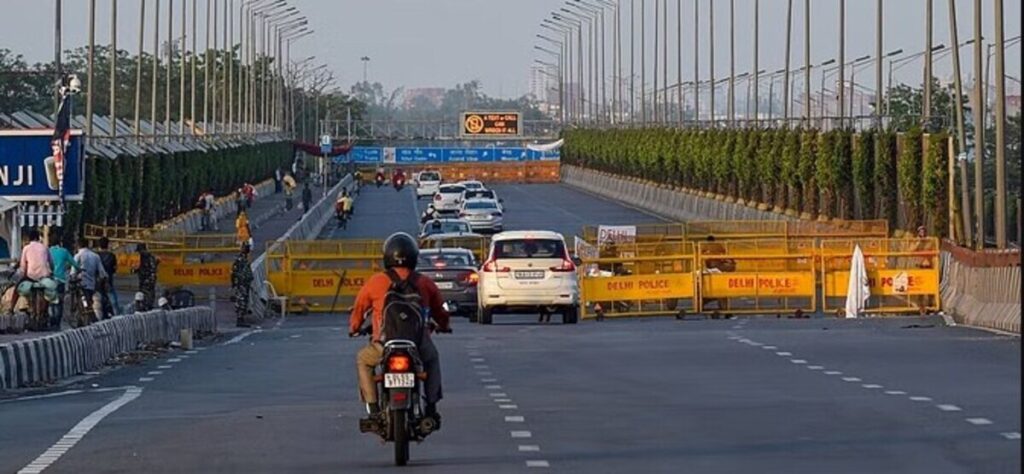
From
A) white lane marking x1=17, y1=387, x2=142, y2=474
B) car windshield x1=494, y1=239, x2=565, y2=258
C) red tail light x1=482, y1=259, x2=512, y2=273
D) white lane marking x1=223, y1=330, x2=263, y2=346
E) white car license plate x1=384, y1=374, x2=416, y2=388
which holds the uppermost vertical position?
car windshield x1=494, y1=239, x2=565, y2=258

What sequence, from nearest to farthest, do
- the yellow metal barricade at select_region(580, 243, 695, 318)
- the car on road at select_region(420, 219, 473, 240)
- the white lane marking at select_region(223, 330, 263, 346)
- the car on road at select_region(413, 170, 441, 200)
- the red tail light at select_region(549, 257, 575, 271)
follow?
1. the white lane marking at select_region(223, 330, 263, 346)
2. the red tail light at select_region(549, 257, 575, 271)
3. the yellow metal barricade at select_region(580, 243, 695, 318)
4. the car on road at select_region(420, 219, 473, 240)
5. the car on road at select_region(413, 170, 441, 200)

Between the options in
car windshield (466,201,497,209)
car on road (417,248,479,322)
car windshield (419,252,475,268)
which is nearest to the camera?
car on road (417,248,479,322)

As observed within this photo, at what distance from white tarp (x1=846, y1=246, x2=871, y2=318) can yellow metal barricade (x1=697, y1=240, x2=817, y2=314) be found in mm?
1717

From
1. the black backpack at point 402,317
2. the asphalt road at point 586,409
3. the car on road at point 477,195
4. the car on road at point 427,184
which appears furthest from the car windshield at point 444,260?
the car on road at point 427,184

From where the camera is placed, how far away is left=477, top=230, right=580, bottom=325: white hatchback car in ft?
138

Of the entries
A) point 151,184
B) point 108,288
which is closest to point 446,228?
point 151,184

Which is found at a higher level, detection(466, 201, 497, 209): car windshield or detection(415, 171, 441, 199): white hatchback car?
detection(415, 171, 441, 199): white hatchback car

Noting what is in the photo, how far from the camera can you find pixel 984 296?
39500 mm

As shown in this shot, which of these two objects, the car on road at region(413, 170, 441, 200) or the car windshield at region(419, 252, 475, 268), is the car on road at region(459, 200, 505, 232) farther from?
the car on road at region(413, 170, 441, 200)

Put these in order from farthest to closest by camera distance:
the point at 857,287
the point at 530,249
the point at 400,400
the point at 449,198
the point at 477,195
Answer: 1. the point at 449,198
2. the point at 477,195
3. the point at 857,287
4. the point at 530,249
5. the point at 400,400

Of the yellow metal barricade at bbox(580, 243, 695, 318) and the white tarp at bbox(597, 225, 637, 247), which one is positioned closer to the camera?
the yellow metal barricade at bbox(580, 243, 695, 318)

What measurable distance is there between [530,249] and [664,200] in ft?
252

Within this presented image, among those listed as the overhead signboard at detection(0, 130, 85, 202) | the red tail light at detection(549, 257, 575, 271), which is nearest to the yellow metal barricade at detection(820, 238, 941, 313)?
the red tail light at detection(549, 257, 575, 271)

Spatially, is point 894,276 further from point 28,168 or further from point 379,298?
point 379,298
